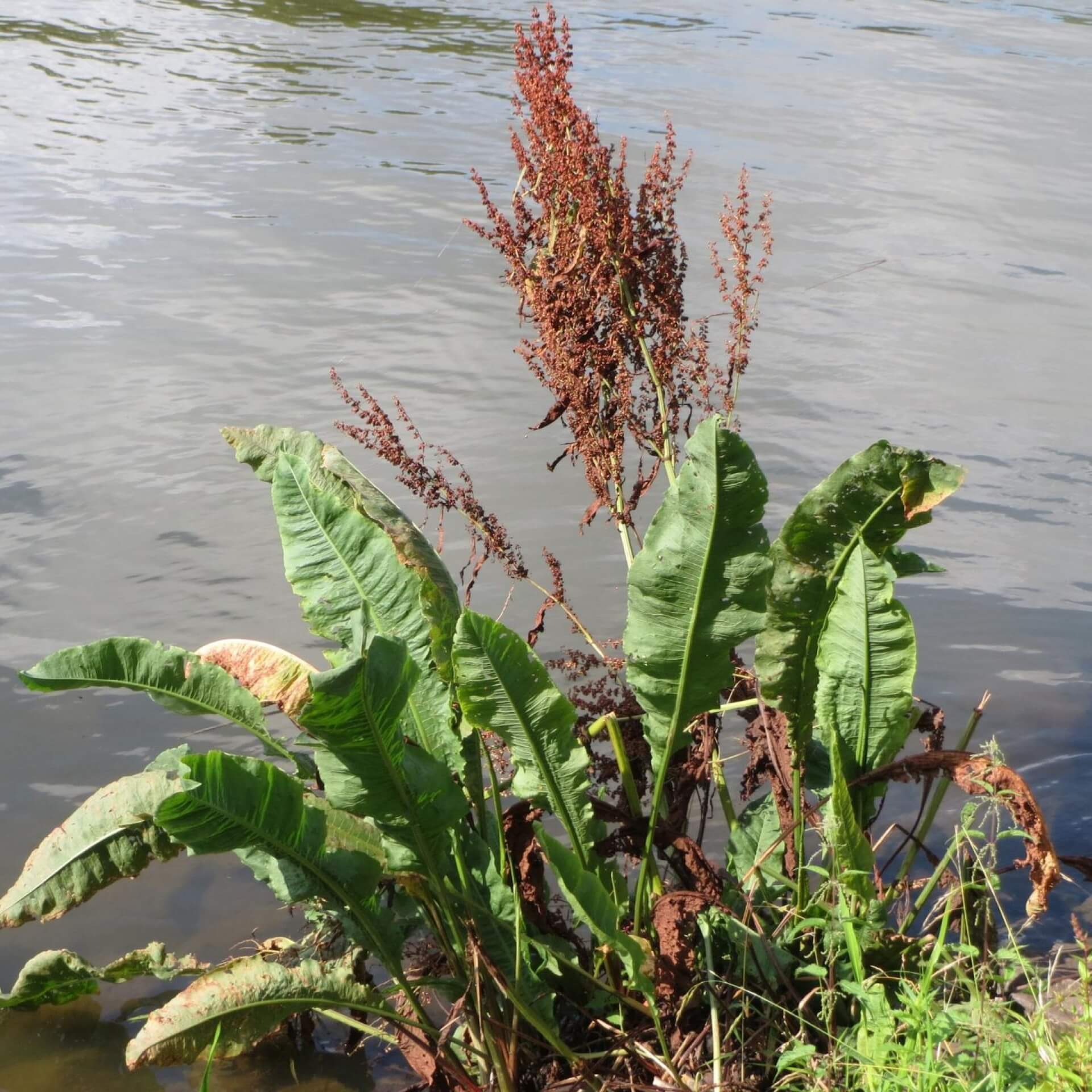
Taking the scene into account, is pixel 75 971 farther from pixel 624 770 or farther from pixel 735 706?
pixel 735 706

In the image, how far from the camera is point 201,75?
1448 cm

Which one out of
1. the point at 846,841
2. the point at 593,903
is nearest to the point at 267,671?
the point at 593,903

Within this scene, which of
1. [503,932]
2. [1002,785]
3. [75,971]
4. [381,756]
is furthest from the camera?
[75,971]

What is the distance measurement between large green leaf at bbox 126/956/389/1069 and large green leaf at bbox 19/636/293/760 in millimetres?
473

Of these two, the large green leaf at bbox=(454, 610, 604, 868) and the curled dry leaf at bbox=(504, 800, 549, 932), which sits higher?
the large green leaf at bbox=(454, 610, 604, 868)

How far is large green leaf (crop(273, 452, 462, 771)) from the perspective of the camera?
2.64 metres

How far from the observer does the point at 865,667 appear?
2643mm

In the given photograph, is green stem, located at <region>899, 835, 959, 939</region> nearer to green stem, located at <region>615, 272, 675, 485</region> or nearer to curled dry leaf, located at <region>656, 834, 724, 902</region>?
curled dry leaf, located at <region>656, 834, 724, 902</region>

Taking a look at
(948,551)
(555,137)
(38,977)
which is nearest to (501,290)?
(948,551)

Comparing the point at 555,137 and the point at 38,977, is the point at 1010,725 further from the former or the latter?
the point at 38,977

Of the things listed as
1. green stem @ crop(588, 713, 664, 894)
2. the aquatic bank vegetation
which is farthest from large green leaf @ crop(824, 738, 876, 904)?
green stem @ crop(588, 713, 664, 894)

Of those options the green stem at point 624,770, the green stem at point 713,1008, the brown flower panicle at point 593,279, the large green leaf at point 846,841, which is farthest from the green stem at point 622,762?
the brown flower panicle at point 593,279

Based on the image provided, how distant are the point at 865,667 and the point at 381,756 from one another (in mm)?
1035

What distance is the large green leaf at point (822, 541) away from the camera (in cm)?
259
